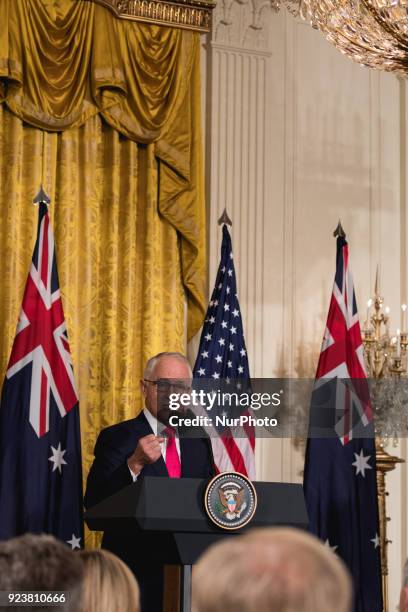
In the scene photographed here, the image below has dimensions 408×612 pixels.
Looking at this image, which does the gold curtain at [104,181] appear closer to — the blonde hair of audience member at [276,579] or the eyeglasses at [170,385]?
the eyeglasses at [170,385]

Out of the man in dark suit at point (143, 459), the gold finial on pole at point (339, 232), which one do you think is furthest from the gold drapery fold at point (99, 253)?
the man in dark suit at point (143, 459)

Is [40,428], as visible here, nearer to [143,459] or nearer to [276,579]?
[143,459]

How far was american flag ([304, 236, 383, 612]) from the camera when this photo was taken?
695 cm

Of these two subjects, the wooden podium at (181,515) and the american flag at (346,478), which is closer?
the wooden podium at (181,515)

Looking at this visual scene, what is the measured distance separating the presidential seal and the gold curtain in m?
3.51

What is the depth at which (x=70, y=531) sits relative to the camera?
6328 mm

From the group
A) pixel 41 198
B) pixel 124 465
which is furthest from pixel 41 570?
pixel 41 198

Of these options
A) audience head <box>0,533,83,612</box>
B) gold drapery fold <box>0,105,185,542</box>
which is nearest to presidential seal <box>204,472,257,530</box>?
audience head <box>0,533,83,612</box>

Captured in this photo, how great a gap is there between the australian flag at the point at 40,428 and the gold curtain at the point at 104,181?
565 millimetres

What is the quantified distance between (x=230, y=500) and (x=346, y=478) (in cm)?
348

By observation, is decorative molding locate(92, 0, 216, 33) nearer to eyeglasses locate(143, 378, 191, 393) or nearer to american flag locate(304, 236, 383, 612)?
american flag locate(304, 236, 383, 612)

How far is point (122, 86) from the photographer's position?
288 inches

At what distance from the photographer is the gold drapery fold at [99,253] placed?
7.13 metres

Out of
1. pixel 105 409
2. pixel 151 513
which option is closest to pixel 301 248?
pixel 105 409
